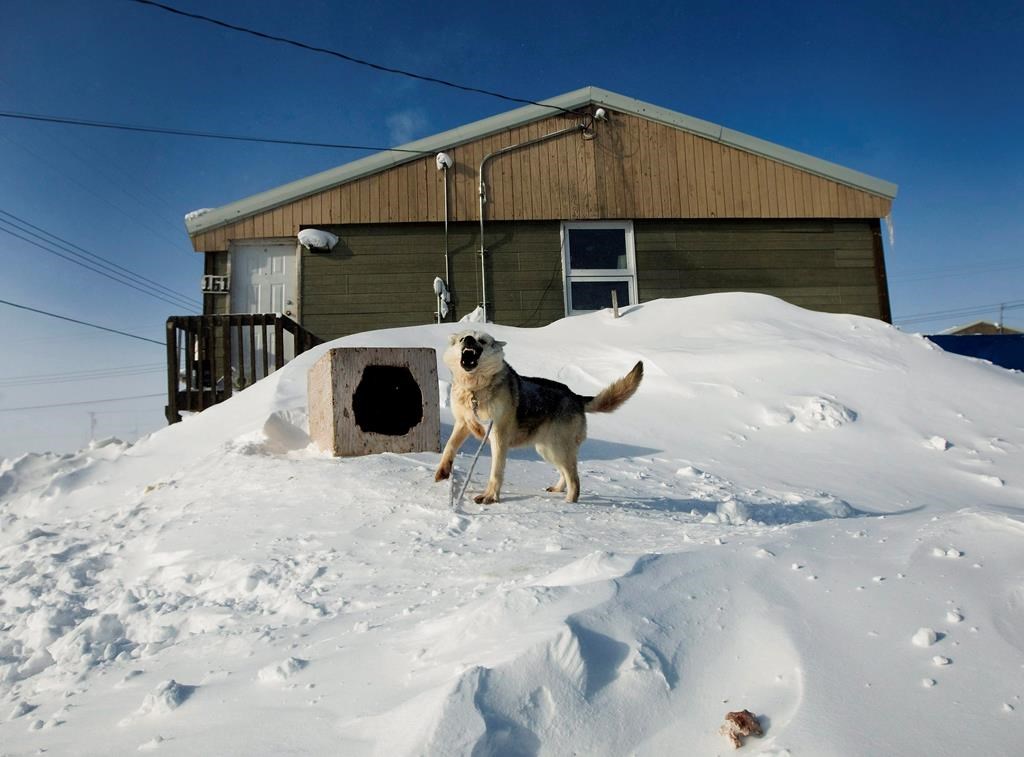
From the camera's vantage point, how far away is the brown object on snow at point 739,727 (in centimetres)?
148

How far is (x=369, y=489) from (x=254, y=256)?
885 cm

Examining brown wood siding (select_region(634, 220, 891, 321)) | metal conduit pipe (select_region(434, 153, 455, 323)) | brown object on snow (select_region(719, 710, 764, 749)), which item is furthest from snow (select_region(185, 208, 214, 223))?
brown object on snow (select_region(719, 710, 764, 749))

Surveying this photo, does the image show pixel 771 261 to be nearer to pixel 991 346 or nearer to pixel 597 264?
pixel 597 264

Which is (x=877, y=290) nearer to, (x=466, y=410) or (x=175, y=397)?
(x=466, y=410)

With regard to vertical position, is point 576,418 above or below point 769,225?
below

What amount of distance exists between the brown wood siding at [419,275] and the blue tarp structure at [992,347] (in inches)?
298

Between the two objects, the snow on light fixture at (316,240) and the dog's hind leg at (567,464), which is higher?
the snow on light fixture at (316,240)

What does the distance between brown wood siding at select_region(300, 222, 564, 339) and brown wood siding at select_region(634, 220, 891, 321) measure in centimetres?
188

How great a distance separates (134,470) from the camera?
5.80m

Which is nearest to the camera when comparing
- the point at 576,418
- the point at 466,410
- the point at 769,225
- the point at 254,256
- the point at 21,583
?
the point at 21,583

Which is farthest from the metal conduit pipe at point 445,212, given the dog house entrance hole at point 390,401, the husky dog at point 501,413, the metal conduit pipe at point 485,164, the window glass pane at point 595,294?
the husky dog at point 501,413

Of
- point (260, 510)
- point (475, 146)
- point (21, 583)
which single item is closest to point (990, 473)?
point (260, 510)

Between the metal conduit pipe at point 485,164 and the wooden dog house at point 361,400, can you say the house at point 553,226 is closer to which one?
the metal conduit pipe at point 485,164

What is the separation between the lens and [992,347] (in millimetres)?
Answer: 12805
